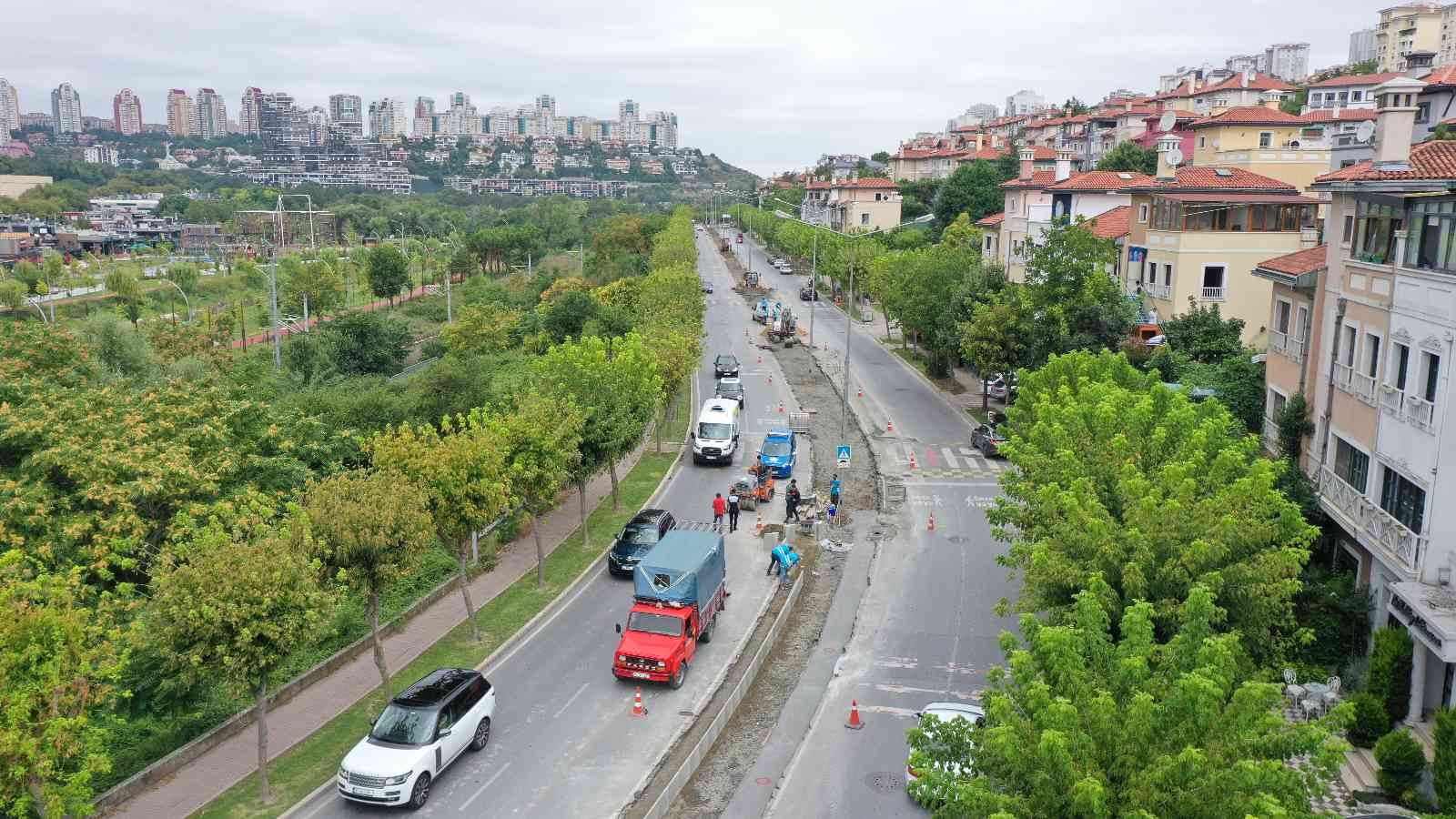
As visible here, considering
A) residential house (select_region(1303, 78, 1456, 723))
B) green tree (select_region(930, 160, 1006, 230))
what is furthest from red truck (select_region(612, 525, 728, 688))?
green tree (select_region(930, 160, 1006, 230))

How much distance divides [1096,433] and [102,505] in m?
24.8

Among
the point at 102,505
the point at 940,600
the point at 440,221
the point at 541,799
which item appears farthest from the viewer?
the point at 440,221

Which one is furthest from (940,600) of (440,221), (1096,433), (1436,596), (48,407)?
(440,221)

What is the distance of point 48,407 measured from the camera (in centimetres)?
2892

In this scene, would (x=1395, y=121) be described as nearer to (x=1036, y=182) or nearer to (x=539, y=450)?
(x=539, y=450)

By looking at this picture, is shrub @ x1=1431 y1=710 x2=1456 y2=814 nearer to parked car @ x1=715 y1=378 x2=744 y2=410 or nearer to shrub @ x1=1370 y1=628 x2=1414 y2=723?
shrub @ x1=1370 y1=628 x2=1414 y2=723

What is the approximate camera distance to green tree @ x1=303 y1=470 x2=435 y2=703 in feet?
64.1

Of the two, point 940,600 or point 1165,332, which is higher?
point 1165,332

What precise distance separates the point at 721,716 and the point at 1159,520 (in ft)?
31.3

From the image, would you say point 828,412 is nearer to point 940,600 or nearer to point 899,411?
point 899,411

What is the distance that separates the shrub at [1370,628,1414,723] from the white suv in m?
17.8

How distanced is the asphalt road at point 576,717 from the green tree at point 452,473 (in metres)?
3.11

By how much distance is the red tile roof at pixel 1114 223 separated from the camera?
164 ft

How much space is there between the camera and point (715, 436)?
4159 cm
